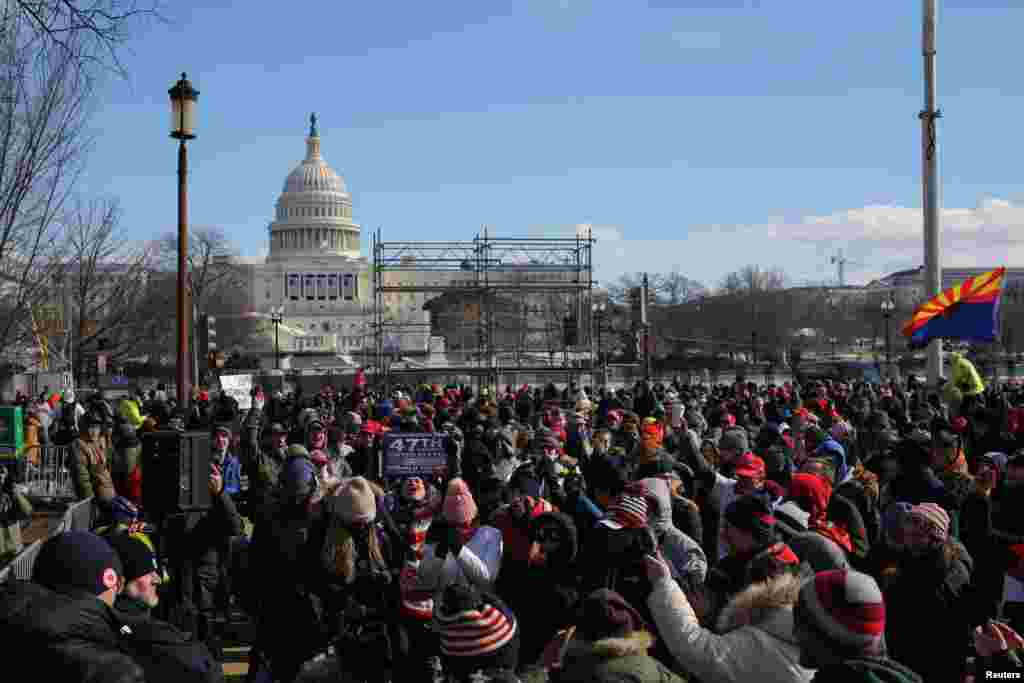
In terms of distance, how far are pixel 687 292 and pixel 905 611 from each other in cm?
9567

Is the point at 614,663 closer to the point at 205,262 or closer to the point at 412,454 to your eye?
the point at 412,454

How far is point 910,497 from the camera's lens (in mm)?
6887

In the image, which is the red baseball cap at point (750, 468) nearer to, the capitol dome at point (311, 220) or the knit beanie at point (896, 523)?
the knit beanie at point (896, 523)

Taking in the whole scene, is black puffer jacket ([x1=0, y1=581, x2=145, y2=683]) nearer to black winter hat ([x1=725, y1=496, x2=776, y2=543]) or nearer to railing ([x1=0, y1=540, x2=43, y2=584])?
black winter hat ([x1=725, y1=496, x2=776, y2=543])

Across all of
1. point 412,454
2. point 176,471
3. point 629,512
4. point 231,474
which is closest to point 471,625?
point 629,512

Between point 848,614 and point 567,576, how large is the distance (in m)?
2.22

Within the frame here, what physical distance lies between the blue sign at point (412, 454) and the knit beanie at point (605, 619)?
18.9 feet

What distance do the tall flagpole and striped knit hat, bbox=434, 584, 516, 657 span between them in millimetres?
16592

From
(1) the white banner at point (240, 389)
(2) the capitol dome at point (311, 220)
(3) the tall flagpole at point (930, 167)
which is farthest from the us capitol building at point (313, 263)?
(3) the tall flagpole at point (930, 167)

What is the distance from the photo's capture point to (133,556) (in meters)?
4.15

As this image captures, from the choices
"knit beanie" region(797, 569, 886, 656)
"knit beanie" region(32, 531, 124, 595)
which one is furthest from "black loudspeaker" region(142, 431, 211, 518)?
"knit beanie" region(797, 569, 886, 656)

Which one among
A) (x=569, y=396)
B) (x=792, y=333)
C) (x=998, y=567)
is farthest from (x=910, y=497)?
(x=792, y=333)

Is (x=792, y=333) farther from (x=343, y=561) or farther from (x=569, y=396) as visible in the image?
(x=343, y=561)

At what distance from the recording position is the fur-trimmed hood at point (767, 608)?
375cm
